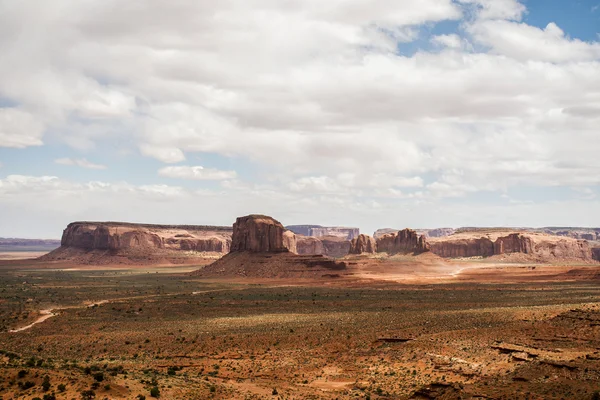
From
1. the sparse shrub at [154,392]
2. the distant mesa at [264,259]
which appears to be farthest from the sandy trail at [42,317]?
the distant mesa at [264,259]

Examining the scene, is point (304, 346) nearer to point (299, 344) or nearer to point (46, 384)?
point (299, 344)

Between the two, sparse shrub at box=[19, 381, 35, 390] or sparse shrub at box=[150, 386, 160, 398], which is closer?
sparse shrub at box=[19, 381, 35, 390]

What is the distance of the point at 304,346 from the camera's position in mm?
50656

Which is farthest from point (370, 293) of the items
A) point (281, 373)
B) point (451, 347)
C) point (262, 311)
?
point (281, 373)

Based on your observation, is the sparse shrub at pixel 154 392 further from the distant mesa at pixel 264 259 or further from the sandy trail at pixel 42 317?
the distant mesa at pixel 264 259

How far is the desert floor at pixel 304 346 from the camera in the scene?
33438mm

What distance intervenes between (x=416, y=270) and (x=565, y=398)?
428 ft

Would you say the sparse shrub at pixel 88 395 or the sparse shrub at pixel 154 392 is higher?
the sparse shrub at pixel 88 395

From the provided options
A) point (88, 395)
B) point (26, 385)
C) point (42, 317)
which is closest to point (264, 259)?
point (42, 317)

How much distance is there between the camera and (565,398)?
3009 centimetres

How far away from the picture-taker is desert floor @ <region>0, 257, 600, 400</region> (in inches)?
1316

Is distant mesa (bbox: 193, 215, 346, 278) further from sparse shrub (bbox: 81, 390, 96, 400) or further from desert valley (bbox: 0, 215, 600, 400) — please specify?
sparse shrub (bbox: 81, 390, 96, 400)

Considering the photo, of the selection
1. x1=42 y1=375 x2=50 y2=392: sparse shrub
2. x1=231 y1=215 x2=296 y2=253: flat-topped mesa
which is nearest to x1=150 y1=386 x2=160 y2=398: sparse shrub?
x1=42 y1=375 x2=50 y2=392: sparse shrub

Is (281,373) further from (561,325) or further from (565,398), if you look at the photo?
(561,325)
